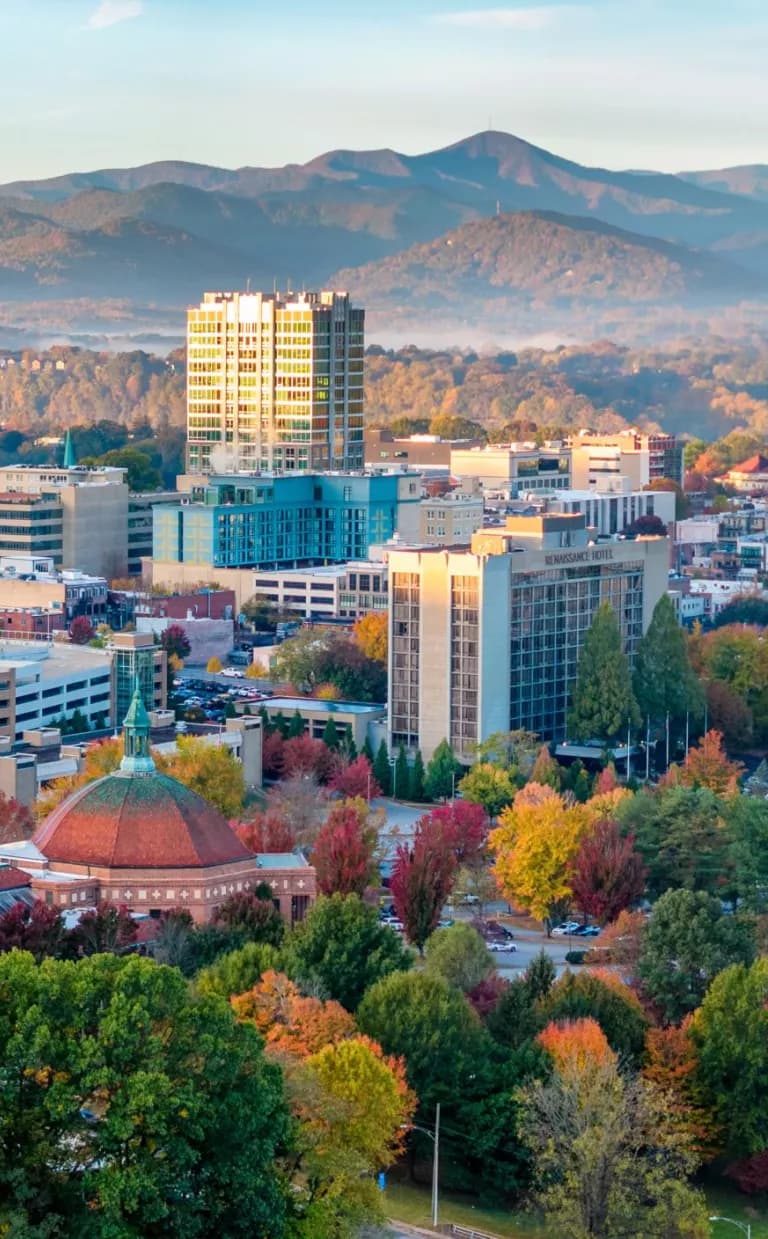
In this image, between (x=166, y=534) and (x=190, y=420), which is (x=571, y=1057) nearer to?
(x=166, y=534)

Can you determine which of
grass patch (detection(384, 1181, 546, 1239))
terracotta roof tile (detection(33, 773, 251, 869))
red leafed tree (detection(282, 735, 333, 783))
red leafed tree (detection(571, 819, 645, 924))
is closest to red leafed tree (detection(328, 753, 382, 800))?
red leafed tree (detection(282, 735, 333, 783))

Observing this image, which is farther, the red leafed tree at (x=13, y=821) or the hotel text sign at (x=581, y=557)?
the hotel text sign at (x=581, y=557)

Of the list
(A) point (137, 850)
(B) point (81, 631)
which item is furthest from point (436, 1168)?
(B) point (81, 631)

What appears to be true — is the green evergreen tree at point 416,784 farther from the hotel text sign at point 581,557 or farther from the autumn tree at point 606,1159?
the autumn tree at point 606,1159

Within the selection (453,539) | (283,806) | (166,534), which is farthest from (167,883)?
(166,534)

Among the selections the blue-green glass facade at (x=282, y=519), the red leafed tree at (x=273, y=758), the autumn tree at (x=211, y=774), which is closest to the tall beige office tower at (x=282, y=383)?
the blue-green glass facade at (x=282, y=519)

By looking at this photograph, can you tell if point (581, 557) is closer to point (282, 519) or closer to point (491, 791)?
point (491, 791)

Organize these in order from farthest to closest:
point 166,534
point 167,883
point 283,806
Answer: point 166,534 < point 283,806 < point 167,883
